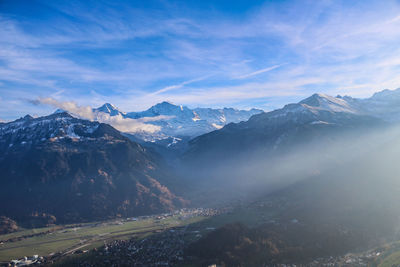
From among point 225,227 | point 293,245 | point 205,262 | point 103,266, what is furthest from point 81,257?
point 293,245

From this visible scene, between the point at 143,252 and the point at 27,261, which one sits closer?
the point at 143,252

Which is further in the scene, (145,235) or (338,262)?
(145,235)

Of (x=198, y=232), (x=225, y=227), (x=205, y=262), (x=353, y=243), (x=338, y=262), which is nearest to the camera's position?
(x=338, y=262)

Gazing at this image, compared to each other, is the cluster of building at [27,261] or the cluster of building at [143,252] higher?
the cluster of building at [27,261]

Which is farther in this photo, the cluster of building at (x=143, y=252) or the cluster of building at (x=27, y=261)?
the cluster of building at (x=27, y=261)

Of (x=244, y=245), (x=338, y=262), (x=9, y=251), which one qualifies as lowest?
(x=338, y=262)

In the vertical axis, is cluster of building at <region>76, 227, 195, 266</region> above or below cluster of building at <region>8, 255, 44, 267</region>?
below

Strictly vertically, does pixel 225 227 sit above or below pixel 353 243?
above

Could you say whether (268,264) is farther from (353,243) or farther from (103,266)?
(103,266)

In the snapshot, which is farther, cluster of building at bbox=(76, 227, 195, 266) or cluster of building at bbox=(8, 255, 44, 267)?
cluster of building at bbox=(8, 255, 44, 267)

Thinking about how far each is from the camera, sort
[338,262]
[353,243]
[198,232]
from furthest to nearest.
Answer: [198,232] → [353,243] → [338,262]

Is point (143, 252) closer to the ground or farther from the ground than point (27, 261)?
closer to the ground
